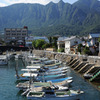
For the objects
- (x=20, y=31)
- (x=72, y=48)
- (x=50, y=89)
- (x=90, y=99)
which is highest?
(x=20, y=31)

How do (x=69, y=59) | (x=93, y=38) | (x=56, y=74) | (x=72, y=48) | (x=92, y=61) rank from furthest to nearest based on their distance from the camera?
(x=72, y=48), (x=93, y=38), (x=69, y=59), (x=92, y=61), (x=56, y=74)

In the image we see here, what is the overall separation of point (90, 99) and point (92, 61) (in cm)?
2561

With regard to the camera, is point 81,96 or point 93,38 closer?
point 81,96

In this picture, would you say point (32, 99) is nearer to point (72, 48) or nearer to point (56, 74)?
point (56, 74)

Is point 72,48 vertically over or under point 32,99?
over

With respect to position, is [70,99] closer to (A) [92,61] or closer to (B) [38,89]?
(B) [38,89]

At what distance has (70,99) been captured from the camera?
27719 millimetres

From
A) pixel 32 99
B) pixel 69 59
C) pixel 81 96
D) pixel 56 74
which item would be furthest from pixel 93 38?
pixel 32 99

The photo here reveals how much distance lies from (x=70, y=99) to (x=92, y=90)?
7215mm

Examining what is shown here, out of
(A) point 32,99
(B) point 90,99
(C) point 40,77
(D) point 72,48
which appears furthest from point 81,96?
(D) point 72,48

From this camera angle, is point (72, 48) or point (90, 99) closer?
point (90, 99)

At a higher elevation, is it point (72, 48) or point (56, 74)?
point (72, 48)

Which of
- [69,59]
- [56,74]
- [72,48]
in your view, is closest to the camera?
[56,74]

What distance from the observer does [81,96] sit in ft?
99.8
